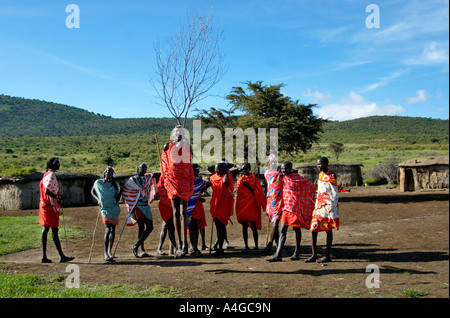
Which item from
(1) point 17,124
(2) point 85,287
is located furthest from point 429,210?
(1) point 17,124

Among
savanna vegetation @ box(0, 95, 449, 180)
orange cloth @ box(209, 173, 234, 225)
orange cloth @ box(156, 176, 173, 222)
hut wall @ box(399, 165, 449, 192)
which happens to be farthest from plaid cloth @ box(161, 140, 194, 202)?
savanna vegetation @ box(0, 95, 449, 180)

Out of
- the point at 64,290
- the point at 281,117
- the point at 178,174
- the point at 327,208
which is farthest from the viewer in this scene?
the point at 281,117

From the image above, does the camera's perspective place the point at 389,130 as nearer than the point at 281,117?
No

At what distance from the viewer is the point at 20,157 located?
145ft

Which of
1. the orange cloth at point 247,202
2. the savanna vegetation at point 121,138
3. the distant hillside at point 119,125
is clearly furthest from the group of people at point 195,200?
the distant hillside at point 119,125

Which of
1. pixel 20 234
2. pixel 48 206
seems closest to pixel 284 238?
pixel 48 206

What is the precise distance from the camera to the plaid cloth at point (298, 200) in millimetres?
7629

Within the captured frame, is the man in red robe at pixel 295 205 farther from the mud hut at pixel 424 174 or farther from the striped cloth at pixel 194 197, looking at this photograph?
the mud hut at pixel 424 174

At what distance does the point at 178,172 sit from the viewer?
316 inches

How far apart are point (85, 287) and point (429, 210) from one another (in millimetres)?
14195

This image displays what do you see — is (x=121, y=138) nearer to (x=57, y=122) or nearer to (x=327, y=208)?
(x=57, y=122)

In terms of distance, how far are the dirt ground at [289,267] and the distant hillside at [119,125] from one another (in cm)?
6284

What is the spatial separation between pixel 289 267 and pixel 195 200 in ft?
8.57
